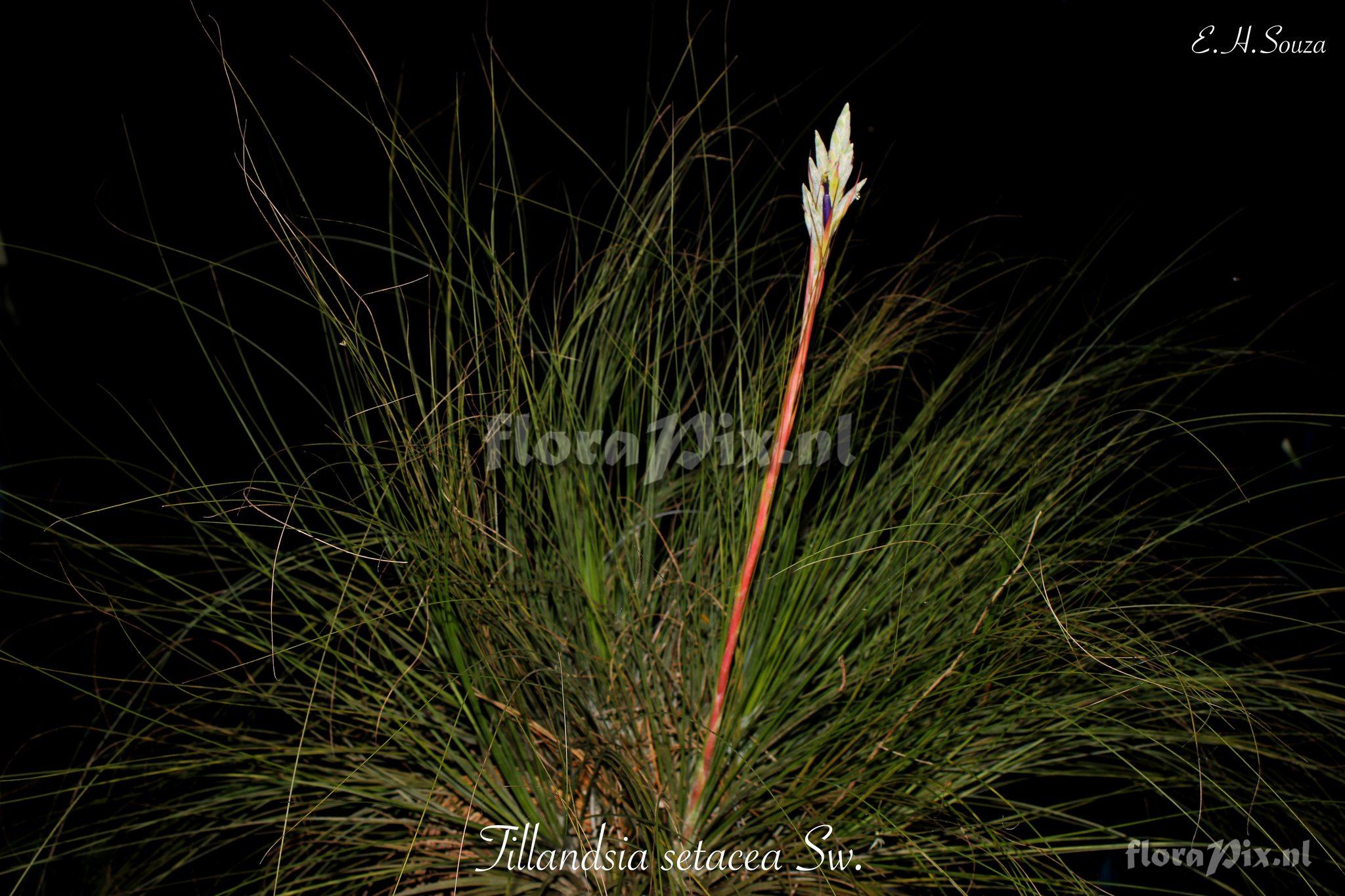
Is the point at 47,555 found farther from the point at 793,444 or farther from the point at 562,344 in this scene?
the point at 793,444

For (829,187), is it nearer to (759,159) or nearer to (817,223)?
(817,223)

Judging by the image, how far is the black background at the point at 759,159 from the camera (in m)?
1.20

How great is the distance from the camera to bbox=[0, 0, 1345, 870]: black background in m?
1.20

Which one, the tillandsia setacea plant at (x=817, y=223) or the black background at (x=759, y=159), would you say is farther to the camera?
the black background at (x=759, y=159)

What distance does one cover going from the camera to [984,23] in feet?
4.73
